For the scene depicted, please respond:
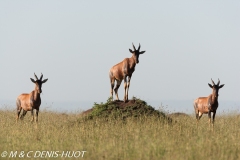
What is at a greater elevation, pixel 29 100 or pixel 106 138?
pixel 29 100

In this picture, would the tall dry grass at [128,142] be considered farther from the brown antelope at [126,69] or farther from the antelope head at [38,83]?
the antelope head at [38,83]

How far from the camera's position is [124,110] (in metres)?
21.6

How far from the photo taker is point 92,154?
13.6 meters

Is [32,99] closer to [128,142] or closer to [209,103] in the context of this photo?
[209,103]

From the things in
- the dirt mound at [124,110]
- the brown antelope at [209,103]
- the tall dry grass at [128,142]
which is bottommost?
the tall dry grass at [128,142]

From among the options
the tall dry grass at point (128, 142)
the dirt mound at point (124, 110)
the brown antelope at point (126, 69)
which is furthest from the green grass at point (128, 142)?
the brown antelope at point (126, 69)

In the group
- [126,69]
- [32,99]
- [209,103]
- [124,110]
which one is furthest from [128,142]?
[32,99]

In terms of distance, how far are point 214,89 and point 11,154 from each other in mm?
11378

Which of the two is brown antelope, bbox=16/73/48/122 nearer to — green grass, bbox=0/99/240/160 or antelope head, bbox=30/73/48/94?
antelope head, bbox=30/73/48/94

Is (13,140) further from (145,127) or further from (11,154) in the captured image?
(145,127)

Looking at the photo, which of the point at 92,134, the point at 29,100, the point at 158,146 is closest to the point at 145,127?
the point at 92,134

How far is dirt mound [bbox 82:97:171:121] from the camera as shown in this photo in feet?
70.0

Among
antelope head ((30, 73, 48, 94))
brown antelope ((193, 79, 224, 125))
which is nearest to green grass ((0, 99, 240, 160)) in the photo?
antelope head ((30, 73, 48, 94))

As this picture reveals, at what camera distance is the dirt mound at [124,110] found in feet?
70.0
